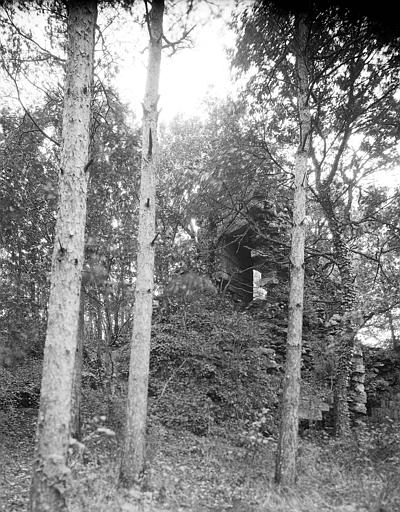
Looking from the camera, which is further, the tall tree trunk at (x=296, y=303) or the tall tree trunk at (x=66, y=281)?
the tall tree trunk at (x=296, y=303)

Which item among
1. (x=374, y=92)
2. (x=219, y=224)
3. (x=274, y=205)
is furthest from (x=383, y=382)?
(x=374, y=92)

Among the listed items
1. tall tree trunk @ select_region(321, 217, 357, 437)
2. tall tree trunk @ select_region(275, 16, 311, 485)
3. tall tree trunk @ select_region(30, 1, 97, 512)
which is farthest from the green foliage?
tall tree trunk @ select_region(30, 1, 97, 512)

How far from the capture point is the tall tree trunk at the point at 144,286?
540cm

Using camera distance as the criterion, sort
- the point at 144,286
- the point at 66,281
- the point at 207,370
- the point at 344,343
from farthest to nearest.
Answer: the point at 207,370 < the point at 344,343 < the point at 144,286 < the point at 66,281

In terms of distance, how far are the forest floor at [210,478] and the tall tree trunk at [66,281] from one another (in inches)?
31.0

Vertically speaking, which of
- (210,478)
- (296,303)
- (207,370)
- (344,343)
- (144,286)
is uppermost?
(144,286)

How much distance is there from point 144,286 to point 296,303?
8.94ft

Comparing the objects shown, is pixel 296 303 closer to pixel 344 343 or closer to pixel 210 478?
pixel 344 343

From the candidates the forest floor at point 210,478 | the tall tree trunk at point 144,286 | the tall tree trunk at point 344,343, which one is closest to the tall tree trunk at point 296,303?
the forest floor at point 210,478

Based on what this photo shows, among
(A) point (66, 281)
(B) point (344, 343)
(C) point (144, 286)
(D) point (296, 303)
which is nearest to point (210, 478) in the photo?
(D) point (296, 303)

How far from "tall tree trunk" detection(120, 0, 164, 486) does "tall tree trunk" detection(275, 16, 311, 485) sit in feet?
7.56

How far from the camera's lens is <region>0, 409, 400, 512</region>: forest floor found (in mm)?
4738

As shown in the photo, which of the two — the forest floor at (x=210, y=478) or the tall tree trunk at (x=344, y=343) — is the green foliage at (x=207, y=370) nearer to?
the forest floor at (x=210, y=478)

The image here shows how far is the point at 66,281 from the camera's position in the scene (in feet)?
13.6
